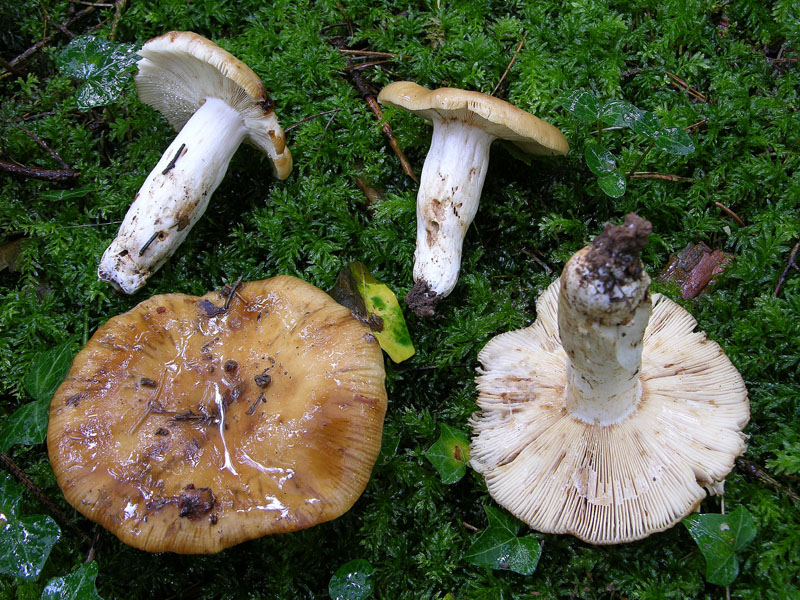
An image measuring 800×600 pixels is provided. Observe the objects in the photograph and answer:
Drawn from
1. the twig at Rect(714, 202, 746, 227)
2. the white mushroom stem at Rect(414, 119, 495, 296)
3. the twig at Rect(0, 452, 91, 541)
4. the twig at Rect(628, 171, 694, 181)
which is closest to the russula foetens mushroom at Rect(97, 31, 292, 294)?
the white mushroom stem at Rect(414, 119, 495, 296)

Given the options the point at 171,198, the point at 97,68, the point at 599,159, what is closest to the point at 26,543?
the point at 171,198

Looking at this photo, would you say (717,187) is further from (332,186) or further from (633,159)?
(332,186)

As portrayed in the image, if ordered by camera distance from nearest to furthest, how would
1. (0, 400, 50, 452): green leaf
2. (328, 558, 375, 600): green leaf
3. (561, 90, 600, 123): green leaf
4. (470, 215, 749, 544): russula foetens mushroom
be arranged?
(470, 215, 749, 544): russula foetens mushroom
(328, 558, 375, 600): green leaf
(0, 400, 50, 452): green leaf
(561, 90, 600, 123): green leaf

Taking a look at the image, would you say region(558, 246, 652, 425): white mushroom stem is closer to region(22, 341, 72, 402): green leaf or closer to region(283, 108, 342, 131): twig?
region(283, 108, 342, 131): twig

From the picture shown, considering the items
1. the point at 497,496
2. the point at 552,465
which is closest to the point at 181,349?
the point at 497,496

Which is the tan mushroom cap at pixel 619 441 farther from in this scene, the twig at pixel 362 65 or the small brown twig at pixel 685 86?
the twig at pixel 362 65

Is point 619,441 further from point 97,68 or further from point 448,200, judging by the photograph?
point 97,68
